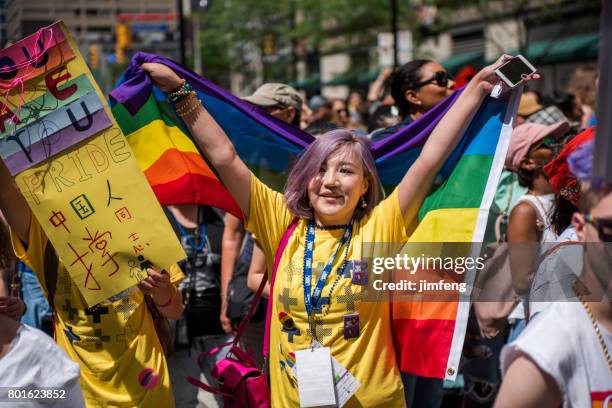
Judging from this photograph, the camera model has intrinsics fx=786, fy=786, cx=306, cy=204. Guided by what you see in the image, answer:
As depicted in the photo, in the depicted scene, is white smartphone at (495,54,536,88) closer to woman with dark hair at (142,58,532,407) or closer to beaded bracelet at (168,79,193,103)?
woman with dark hair at (142,58,532,407)

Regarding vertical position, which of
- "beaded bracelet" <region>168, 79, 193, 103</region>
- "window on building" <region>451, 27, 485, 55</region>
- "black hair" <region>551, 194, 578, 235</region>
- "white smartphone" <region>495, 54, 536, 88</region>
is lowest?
A: "window on building" <region>451, 27, 485, 55</region>

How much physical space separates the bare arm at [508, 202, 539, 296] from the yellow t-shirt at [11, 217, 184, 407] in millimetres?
1791

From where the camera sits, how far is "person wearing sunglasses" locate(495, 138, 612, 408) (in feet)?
6.31

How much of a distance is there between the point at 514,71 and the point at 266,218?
1.18 meters

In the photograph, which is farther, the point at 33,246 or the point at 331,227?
the point at 33,246

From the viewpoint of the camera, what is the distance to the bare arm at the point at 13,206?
3.25m

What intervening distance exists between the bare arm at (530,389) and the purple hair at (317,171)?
138cm

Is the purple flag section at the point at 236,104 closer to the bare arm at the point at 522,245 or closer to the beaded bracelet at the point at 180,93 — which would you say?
the beaded bracelet at the point at 180,93

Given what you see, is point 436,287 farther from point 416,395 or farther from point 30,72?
point 30,72

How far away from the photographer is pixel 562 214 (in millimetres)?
3150

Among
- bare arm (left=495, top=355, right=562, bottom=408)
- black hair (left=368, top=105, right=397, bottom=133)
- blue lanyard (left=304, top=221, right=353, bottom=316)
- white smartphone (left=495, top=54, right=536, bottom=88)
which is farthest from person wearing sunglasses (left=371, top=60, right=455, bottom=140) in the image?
bare arm (left=495, top=355, right=562, bottom=408)

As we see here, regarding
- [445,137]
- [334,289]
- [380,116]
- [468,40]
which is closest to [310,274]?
[334,289]

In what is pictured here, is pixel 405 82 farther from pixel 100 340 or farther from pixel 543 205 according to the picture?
pixel 100 340

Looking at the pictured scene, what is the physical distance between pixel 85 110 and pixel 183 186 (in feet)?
3.01
